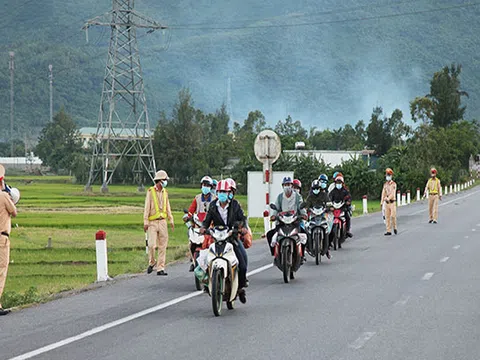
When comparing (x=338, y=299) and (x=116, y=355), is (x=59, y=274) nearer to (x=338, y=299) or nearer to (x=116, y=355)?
(x=338, y=299)

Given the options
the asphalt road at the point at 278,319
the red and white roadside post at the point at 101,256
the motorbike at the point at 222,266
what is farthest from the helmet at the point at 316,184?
the motorbike at the point at 222,266

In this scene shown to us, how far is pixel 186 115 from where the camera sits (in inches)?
5153

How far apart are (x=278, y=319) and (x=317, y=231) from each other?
860cm

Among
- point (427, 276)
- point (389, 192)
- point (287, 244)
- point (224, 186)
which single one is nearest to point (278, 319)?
point (224, 186)

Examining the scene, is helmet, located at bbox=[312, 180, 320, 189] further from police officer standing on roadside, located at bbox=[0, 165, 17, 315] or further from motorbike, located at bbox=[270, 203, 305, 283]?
police officer standing on roadside, located at bbox=[0, 165, 17, 315]

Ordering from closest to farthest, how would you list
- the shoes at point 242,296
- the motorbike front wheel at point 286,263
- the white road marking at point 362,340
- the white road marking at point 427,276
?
1. the white road marking at point 362,340
2. the shoes at point 242,296
3. the motorbike front wheel at point 286,263
4. the white road marking at point 427,276

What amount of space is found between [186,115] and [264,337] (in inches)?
4766

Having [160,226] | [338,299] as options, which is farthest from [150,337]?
[160,226]

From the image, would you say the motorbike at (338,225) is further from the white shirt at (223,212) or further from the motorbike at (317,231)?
the white shirt at (223,212)

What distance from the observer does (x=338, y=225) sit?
983 inches

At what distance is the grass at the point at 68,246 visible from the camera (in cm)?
2038

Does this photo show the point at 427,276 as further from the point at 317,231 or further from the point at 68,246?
the point at 68,246

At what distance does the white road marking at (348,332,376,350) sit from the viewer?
9.82 metres

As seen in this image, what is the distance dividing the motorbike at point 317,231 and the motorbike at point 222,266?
7.73 m
